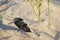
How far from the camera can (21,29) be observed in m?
2.77

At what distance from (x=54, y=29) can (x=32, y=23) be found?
347 mm

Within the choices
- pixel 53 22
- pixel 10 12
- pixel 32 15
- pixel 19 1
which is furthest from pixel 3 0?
pixel 53 22

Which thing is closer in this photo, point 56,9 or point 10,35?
point 10,35

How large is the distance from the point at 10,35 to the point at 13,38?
3.4 inches

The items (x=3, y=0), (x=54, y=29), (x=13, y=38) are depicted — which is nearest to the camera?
(x=13, y=38)

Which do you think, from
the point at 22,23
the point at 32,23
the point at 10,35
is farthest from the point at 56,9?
the point at 10,35

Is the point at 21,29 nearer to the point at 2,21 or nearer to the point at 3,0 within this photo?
the point at 2,21

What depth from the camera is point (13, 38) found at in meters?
2.59

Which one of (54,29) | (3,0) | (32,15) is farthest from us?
(3,0)

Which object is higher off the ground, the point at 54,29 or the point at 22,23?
the point at 22,23

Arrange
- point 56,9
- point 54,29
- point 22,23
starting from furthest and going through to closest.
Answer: point 56,9
point 54,29
point 22,23

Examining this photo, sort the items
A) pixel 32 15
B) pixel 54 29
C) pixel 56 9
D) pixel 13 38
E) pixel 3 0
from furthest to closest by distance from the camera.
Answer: pixel 3 0 < pixel 56 9 < pixel 32 15 < pixel 54 29 < pixel 13 38

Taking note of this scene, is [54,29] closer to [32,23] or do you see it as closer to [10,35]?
[32,23]

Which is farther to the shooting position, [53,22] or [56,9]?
[56,9]
